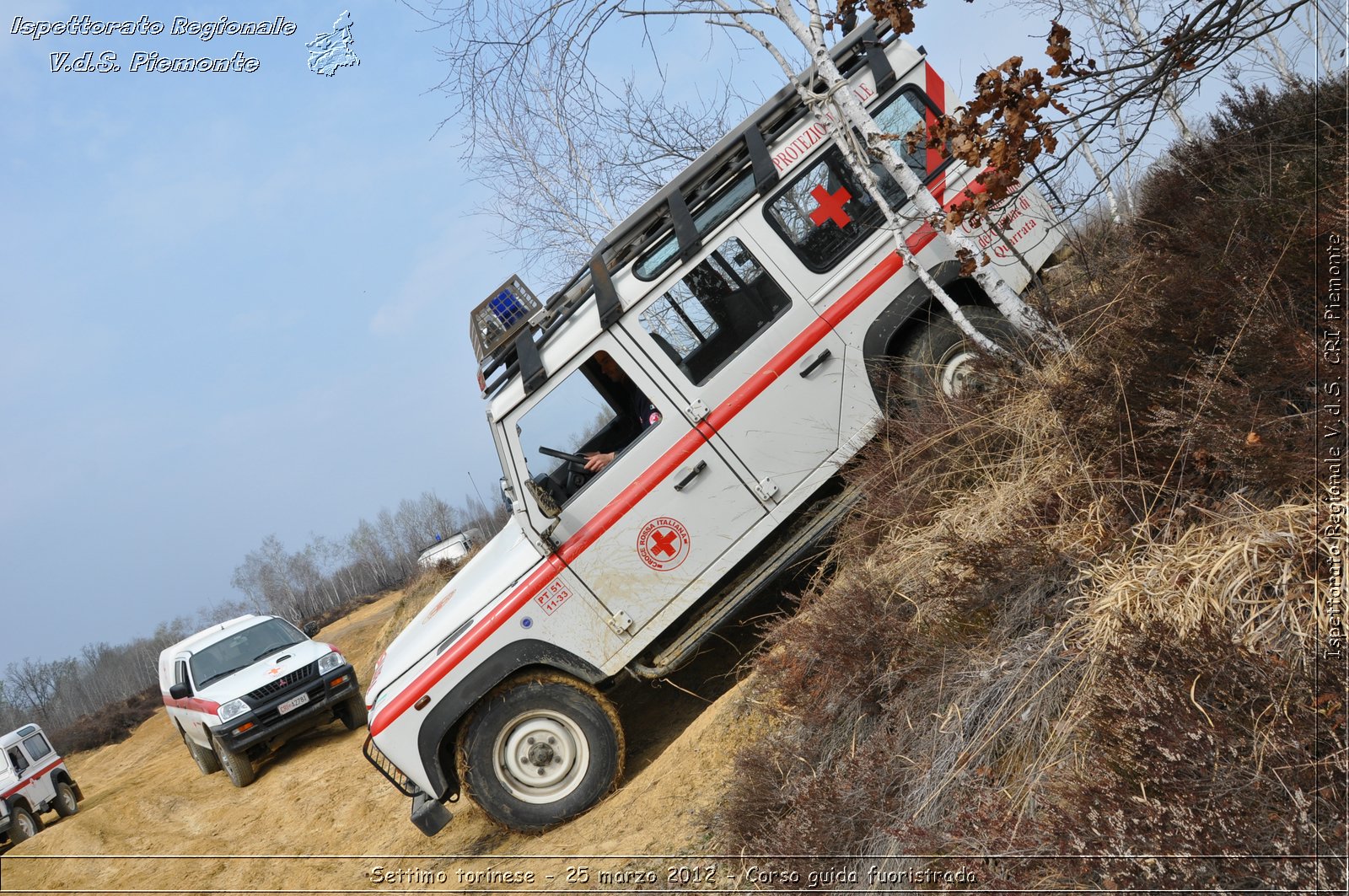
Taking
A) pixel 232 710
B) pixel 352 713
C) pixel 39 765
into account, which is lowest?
pixel 352 713

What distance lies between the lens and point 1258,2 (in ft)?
13.3

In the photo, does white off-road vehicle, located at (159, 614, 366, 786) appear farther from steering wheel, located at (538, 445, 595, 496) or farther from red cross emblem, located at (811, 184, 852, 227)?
red cross emblem, located at (811, 184, 852, 227)

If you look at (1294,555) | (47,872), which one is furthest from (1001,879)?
(47,872)

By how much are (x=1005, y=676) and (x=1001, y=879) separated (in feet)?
3.32

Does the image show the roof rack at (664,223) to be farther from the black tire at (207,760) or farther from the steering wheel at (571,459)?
the black tire at (207,760)

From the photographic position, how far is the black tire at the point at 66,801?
1424 centimetres

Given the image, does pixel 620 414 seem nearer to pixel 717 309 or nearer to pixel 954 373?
pixel 717 309

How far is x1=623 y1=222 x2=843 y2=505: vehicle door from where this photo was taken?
19.1 ft

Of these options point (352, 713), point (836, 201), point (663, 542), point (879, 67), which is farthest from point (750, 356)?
point (352, 713)

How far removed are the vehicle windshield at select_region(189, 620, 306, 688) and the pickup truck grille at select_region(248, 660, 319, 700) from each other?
104 cm

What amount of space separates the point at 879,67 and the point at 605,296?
91.1 inches

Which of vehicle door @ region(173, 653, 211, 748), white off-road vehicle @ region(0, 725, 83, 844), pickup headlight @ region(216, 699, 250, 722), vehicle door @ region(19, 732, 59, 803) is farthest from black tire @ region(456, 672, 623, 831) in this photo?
vehicle door @ region(19, 732, 59, 803)

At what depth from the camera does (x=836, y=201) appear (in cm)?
599

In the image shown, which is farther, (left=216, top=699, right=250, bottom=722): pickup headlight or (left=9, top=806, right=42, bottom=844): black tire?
(left=9, top=806, right=42, bottom=844): black tire
